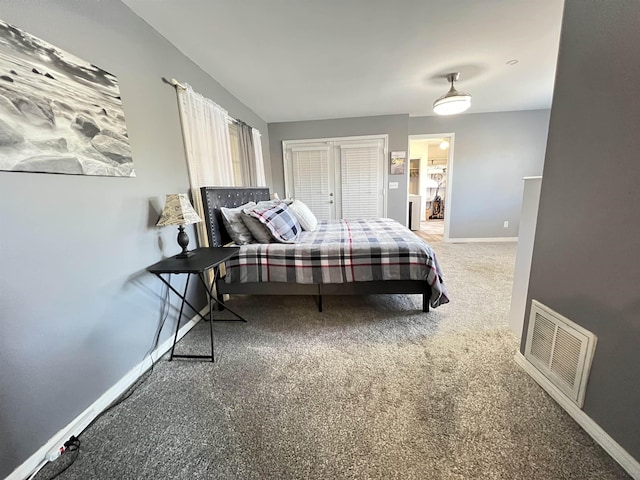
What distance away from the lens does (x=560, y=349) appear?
1.26 m

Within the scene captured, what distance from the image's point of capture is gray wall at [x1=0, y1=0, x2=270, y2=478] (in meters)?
1.03

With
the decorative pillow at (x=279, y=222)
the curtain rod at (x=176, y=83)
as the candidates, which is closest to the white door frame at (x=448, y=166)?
the decorative pillow at (x=279, y=222)

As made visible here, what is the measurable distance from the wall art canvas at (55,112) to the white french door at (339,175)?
3.41 meters

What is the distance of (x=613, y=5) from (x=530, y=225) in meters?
1.13

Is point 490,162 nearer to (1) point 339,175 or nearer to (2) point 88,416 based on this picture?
(1) point 339,175

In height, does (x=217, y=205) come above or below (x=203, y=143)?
below

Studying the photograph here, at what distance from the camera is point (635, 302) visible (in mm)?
940

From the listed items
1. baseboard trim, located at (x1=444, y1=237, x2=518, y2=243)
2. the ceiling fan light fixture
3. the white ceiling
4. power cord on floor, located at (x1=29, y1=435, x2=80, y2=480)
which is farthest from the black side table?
baseboard trim, located at (x1=444, y1=237, x2=518, y2=243)

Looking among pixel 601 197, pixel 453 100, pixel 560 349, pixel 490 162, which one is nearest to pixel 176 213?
pixel 601 197

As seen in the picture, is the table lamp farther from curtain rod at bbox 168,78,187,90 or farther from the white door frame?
the white door frame

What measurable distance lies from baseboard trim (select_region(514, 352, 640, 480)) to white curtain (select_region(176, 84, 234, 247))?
2.65 metres

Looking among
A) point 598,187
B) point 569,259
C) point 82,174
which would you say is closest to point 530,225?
point 569,259

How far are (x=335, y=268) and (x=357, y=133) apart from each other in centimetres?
324

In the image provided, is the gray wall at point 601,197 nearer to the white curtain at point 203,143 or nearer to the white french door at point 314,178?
the white curtain at point 203,143
